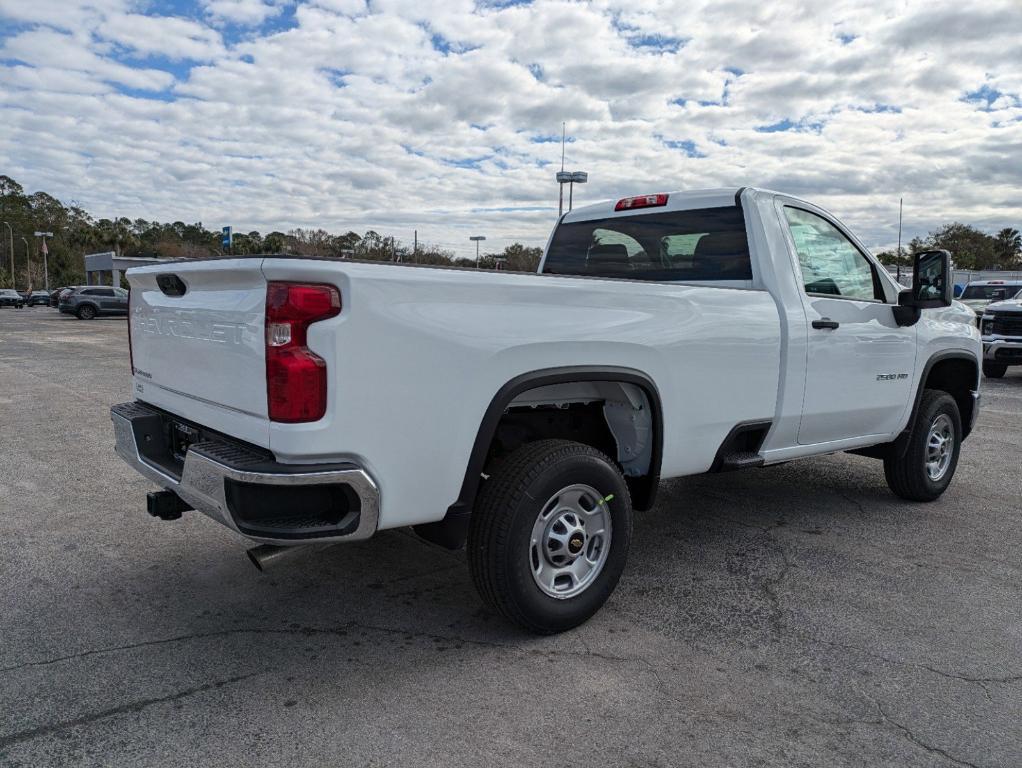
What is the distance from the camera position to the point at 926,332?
5.29 metres

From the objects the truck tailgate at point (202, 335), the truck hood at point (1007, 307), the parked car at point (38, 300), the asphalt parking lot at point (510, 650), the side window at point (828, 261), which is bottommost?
the parked car at point (38, 300)

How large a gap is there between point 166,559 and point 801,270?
12.7 feet

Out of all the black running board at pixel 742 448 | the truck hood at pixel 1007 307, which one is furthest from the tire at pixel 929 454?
the truck hood at pixel 1007 307

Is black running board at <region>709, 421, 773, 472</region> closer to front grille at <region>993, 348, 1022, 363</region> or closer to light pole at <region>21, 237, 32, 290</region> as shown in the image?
front grille at <region>993, 348, 1022, 363</region>

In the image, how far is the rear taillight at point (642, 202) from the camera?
4.84 meters

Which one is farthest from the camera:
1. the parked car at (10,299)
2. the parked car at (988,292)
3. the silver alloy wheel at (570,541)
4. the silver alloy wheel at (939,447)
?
the parked car at (10,299)

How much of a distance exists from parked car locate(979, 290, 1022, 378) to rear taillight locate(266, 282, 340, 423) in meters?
13.8

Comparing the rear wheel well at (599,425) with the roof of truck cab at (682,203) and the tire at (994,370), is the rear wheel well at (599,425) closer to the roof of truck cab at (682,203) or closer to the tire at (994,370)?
the roof of truck cab at (682,203)

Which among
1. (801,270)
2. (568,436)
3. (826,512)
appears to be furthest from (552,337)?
(826,512)

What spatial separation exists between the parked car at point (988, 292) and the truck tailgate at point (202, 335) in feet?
56.5

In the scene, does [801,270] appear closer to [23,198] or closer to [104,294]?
[104,294]

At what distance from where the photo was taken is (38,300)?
57.4 meters

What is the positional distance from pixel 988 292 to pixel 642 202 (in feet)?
54.4

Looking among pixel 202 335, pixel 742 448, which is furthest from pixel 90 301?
pixel 742 448
